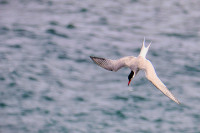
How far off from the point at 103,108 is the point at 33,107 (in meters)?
3.01

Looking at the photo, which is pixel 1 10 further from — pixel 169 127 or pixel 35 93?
pixel 169 127

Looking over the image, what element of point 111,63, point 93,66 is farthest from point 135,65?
point 93,66

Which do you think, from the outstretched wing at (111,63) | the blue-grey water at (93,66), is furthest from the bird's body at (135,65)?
the blue-grey water at (93,66)

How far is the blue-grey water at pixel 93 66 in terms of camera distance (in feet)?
59.3

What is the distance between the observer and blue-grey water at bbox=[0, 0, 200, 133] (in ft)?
59.3

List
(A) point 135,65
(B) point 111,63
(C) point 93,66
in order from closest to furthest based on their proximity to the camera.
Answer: (A) point 135,65
(B) point 111,63
(C) point 93,66

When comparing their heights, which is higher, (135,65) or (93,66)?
(135,65)

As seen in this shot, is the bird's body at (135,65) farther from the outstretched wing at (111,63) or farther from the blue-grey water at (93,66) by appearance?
the blue-grey water at (93,66)

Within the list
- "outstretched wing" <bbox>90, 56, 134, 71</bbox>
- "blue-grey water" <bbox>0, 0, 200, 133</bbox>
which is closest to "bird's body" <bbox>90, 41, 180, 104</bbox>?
"outstretched wing" <bbox>90, 56, 134, 71</bbox>

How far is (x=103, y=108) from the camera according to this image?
1872 cm

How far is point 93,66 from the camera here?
824 inches

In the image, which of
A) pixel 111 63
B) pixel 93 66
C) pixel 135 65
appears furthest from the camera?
pixel 93 66

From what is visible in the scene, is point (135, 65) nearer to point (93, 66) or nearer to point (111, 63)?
point (111, 63)

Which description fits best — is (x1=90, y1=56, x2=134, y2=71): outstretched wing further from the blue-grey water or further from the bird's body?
the blue-grey water
